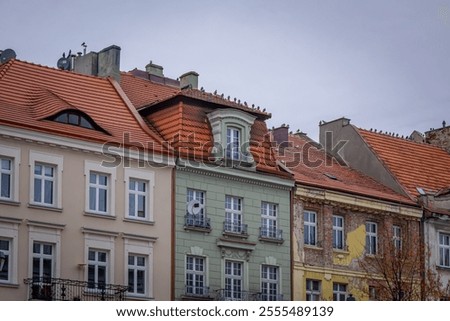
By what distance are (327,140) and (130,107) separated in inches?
422

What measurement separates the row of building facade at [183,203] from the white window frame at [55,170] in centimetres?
3

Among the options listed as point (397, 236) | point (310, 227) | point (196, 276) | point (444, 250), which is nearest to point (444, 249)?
point (444, 250)

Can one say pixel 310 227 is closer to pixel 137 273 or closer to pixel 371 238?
pixel 371 238

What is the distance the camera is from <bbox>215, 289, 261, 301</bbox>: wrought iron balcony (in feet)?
122

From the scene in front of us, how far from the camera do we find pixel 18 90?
3647 centimetres

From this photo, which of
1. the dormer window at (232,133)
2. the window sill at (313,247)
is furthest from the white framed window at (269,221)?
the dormer window at (232,133)

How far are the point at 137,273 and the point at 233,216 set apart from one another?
13.5 ft

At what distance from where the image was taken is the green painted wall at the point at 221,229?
36.9 metres

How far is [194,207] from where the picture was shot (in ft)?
123

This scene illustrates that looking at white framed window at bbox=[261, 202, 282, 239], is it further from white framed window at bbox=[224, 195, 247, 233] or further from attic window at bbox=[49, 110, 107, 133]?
attic window at bbox=[49, 110, 107, 133]

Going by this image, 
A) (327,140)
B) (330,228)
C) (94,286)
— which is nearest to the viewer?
(94,286)

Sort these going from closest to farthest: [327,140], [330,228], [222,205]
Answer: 1. [222,205]
2. [330,228]
3. [327,140]

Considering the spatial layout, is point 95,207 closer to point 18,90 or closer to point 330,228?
point 18,90

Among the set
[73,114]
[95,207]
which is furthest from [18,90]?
[95,207]
